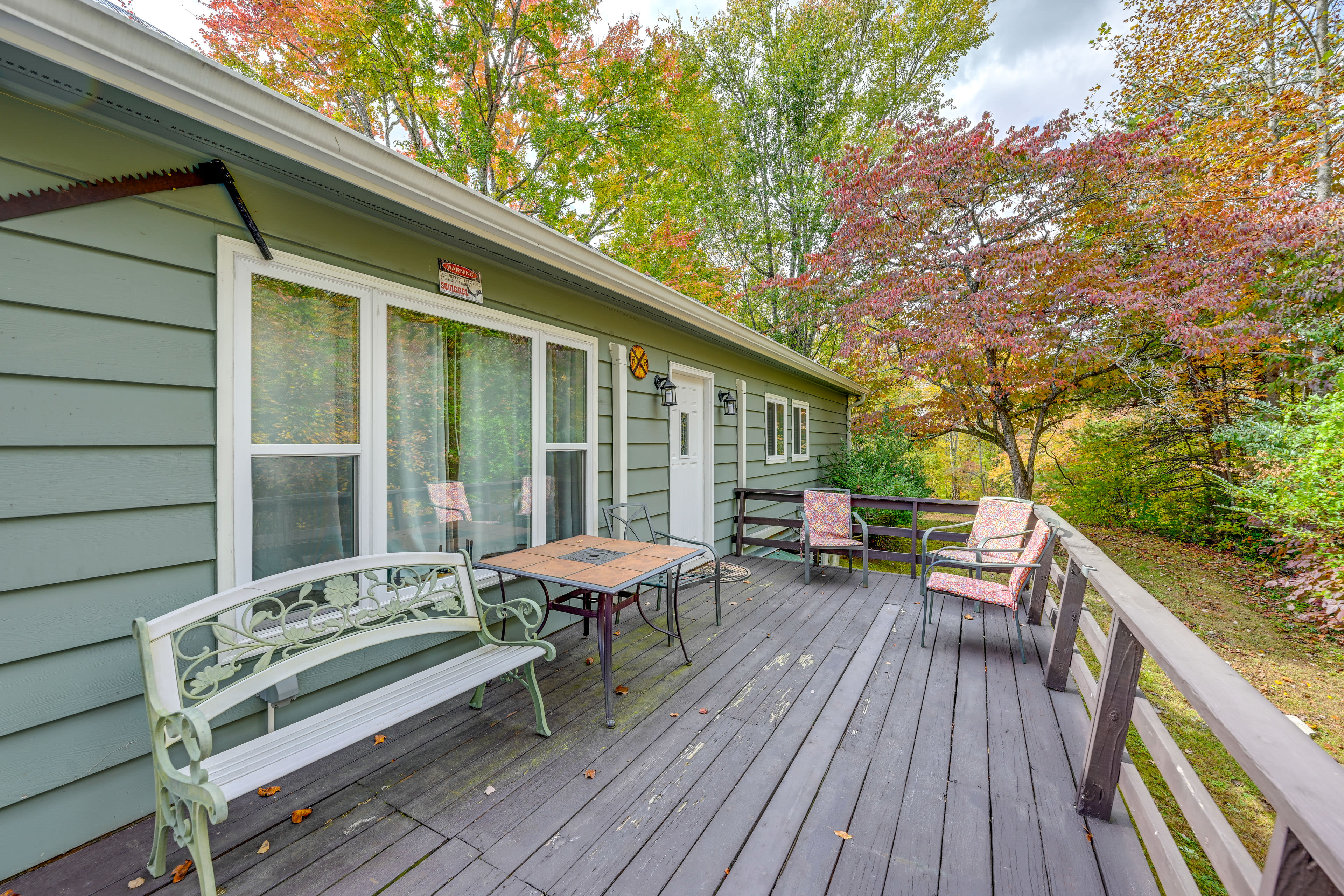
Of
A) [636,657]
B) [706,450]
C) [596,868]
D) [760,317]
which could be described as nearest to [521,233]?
[636,657]

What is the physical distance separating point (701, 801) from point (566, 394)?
96.5 inches

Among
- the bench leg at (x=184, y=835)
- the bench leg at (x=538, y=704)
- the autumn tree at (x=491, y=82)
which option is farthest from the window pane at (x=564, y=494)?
the autumn tree at (x=491, y=82)

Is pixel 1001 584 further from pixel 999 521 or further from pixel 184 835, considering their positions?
pixel 184 835

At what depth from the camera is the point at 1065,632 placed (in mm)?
2596

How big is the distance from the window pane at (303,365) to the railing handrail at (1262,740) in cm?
276

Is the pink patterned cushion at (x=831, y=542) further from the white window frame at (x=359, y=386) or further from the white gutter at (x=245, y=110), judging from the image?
the white gutter at (x=245, y=110)

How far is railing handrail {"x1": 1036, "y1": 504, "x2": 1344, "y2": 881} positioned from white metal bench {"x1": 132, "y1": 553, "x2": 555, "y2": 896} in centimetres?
194

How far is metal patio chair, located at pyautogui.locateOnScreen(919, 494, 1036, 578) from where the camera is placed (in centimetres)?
359

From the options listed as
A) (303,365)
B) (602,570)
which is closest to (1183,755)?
(602,570)

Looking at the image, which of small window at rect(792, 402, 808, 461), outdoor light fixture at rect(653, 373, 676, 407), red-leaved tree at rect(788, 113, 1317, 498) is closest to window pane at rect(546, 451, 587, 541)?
outdoor light fixture at rect(653, 373, 676, 407)

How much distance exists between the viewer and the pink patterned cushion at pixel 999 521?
12.1 feet

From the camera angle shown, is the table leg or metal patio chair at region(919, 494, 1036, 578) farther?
metal patio chair at region(919, 494, 1036, 578)

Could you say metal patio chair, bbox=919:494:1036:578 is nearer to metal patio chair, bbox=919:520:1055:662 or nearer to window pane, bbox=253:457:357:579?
metal patio chair, bbox=919:520:1055:662

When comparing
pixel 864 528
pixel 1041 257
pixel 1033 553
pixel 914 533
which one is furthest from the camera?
pixel 1041 257
